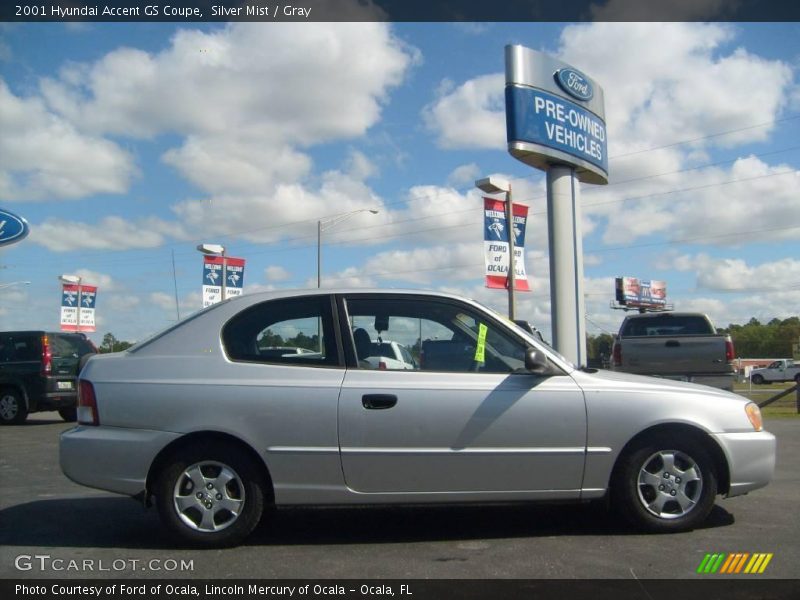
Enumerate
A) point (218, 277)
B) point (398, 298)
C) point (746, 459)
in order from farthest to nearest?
point (218, 277) → point (398, 298) → point (746, 459)

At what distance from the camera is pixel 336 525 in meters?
5.99

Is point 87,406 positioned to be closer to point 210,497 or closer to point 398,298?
point 210,497

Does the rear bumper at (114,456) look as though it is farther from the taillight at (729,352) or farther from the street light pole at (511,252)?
the street light pole at (511,252)

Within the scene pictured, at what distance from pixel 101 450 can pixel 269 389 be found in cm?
115

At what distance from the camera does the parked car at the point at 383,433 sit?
524cm

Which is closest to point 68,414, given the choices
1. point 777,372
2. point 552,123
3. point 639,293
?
point 552,123

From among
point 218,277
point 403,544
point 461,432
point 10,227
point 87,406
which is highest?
point 218,277

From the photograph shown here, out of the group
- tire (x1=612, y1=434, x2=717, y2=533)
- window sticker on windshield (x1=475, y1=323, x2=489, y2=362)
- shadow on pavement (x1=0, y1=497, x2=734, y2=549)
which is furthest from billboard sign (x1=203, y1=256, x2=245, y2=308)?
tire (x1=612, y1=434, x2=717, y2=533)

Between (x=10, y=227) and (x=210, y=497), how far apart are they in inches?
312

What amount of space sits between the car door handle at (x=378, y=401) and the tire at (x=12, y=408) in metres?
12.7

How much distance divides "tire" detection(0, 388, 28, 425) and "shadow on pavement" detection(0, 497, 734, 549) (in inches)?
390

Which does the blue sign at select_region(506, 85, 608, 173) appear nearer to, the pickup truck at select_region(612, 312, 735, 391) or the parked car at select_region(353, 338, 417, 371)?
the pickup truck at select_region(612, 312, 735, 391)

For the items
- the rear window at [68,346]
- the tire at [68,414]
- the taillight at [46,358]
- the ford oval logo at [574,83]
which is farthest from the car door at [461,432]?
the tire at [68,414]
